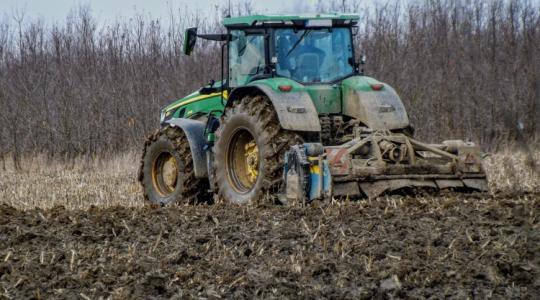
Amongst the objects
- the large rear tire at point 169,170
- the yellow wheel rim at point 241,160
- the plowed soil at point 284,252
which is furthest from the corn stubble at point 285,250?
the large rear tire at point 169,170

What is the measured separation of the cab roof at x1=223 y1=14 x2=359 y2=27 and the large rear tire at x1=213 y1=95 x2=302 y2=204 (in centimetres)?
82

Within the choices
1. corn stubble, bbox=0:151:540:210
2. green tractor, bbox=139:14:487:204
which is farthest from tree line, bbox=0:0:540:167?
green tractor, bbox=139:14:487:204

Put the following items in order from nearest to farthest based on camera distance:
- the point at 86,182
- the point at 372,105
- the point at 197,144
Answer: the point at 372,105 < the point at 197,144 < the point at 86,182

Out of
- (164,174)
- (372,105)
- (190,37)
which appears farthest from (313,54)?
(164,174)

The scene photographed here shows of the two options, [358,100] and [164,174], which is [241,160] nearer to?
[358,100]

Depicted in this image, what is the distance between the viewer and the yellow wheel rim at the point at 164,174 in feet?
34.1

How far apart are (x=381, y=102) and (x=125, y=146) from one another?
961 centimetres

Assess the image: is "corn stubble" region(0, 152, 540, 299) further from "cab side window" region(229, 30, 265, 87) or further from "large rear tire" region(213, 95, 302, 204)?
"cab side window" region(229, 30, 265, 87)

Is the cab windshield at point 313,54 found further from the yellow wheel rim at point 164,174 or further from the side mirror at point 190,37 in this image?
the yellow wheel rim at point 164,174

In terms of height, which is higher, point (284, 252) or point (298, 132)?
point (298, 132)

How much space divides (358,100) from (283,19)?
3.75ft

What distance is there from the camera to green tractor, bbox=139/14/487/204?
8250mm

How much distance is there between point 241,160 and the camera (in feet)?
30.6

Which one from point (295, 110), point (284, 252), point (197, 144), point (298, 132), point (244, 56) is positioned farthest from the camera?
point (197, 144)
